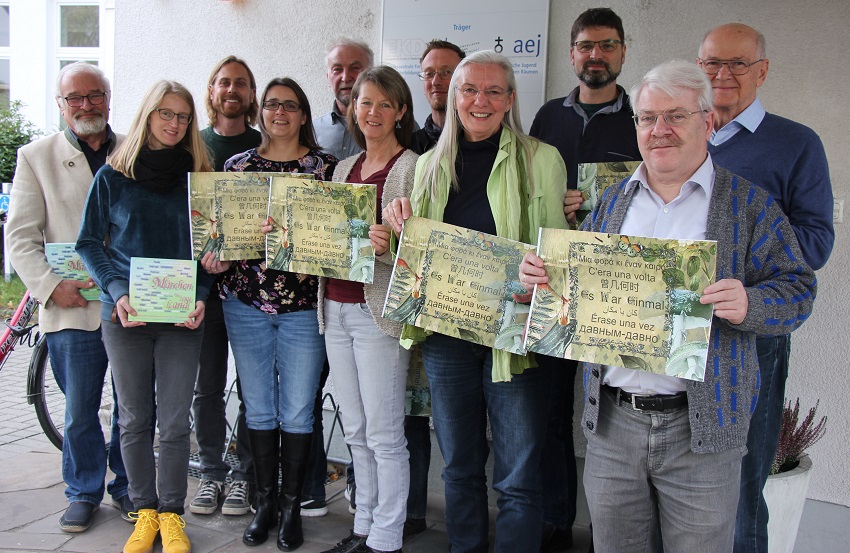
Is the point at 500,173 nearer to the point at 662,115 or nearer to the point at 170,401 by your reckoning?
the point at 662,115

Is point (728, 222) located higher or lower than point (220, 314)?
higher

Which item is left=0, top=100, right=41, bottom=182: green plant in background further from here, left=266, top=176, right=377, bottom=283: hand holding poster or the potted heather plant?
the potted heather plant

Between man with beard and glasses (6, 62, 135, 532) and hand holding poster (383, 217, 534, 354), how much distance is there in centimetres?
184

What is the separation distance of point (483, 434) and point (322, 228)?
1.14 m

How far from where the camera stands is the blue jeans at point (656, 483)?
2.09 meters

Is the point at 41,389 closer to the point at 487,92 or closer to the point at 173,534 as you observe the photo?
the point at 173,534

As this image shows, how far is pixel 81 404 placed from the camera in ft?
12.2

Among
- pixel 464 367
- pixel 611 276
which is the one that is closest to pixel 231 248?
pixel 464 367

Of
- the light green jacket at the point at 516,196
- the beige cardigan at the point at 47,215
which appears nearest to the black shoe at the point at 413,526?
the light green jacket at the point at 516,196

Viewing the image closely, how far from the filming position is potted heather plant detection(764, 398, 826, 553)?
118 inches

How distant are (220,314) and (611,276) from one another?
2.49 meters

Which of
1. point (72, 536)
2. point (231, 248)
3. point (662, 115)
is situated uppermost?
point (662, 115)

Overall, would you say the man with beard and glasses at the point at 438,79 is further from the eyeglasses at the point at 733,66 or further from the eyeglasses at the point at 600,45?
the eyeglasses at the point at 733,66

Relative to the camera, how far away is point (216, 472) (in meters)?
4.14
